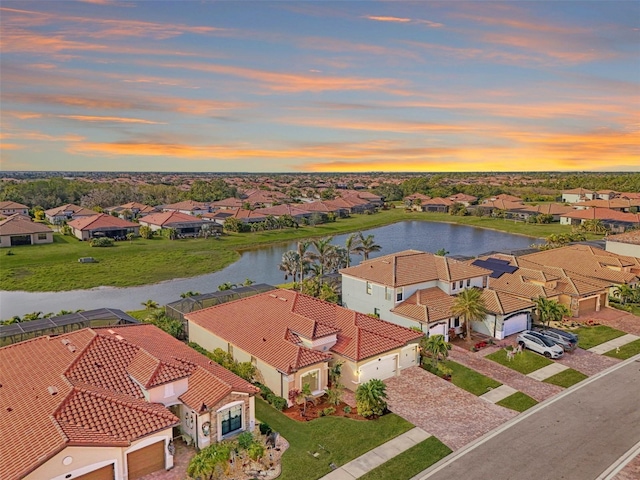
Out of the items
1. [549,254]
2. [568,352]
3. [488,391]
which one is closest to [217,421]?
[488,391]

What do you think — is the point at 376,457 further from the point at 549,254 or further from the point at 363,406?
the point at 549,254

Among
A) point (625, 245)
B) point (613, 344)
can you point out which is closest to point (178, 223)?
point (625, 245)

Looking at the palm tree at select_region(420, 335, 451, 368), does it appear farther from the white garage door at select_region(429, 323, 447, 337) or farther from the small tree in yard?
the small tree in yard

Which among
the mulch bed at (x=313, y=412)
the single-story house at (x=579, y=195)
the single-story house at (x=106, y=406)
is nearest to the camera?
the single-story house at (x=106, y=406)

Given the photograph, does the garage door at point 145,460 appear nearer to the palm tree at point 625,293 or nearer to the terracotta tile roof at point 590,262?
the terracotta tile roof at point 590,262

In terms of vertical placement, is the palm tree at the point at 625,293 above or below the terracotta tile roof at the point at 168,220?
below

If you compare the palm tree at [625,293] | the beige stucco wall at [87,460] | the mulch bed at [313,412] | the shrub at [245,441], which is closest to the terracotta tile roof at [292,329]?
the mulch bed at [313,412]

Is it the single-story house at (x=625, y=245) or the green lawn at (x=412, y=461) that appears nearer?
the green lawn at (x=412, y=461)
